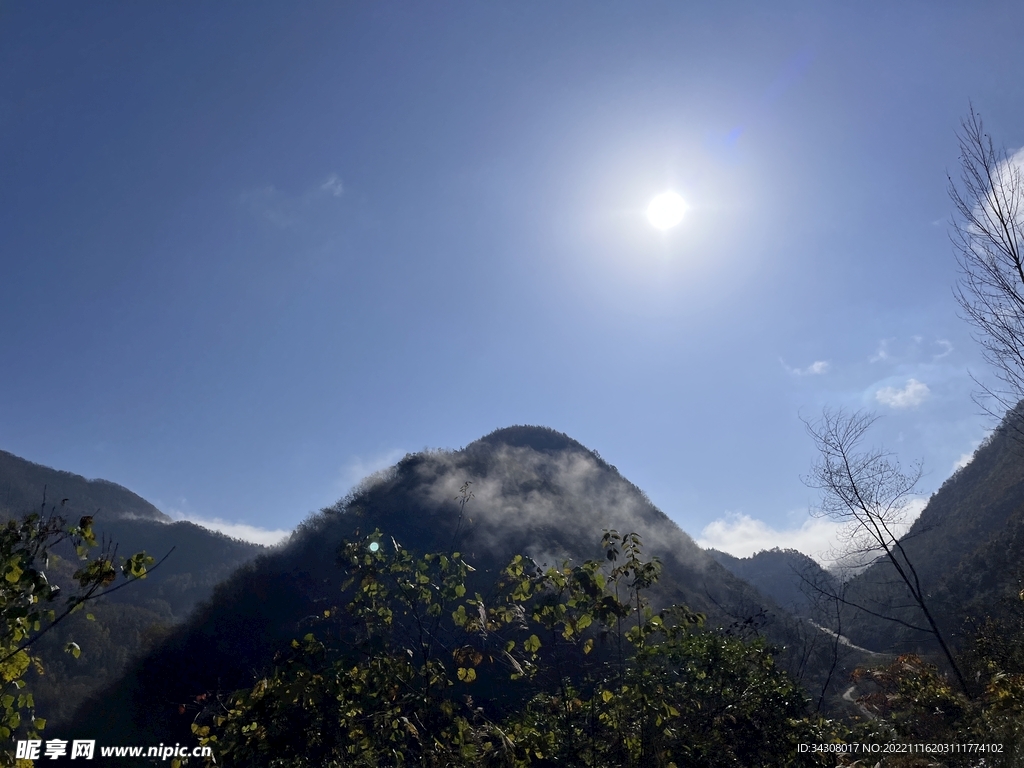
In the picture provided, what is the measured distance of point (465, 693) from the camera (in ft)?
13.7

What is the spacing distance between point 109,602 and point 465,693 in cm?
14497

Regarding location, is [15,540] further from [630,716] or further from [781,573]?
[781,573]

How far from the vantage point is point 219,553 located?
192 m

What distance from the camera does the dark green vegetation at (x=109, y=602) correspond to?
59.7ft

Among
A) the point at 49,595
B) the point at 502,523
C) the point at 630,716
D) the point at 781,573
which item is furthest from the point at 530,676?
the point at 781,573

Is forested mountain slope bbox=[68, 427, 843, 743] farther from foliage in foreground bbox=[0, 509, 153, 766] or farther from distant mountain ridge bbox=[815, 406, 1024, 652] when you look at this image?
foliage in foreground bbox=[0, 509, 153, 766]

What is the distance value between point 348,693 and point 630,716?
217 cm

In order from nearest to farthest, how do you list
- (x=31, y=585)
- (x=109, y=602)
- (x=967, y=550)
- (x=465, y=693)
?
(x=31, y=585) < (x=465, y=693) < (x=967, y=550) < (x=109, y=602)

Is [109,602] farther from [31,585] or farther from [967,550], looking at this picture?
[967,550]

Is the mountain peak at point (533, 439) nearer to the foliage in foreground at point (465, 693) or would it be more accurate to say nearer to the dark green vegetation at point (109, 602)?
the dark green vegetation at point (109, 602)

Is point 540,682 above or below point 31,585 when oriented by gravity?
below

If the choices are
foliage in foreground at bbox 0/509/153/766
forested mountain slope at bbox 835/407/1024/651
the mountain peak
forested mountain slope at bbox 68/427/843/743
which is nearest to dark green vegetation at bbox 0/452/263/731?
foliage in foreground at bbox 0/509/153/766

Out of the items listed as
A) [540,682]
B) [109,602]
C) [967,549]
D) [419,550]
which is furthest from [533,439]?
[540,682]

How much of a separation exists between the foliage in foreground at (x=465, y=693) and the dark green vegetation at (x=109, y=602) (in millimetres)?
1249
